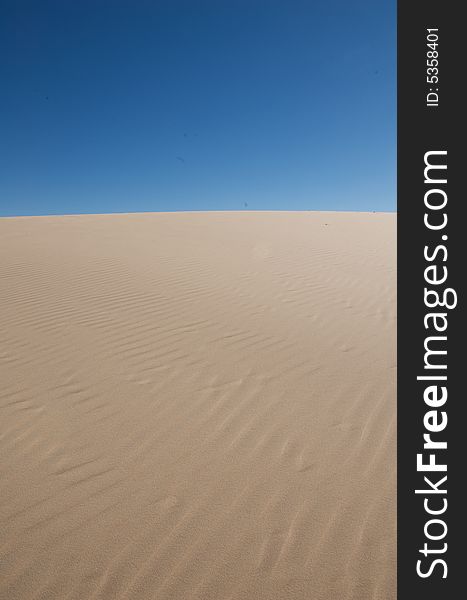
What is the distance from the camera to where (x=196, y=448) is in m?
2.91

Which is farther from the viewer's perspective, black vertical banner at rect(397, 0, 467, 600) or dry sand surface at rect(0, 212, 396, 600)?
black vertical banner at rect(397, 0, 467, 600)

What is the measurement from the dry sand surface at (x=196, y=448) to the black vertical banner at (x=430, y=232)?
0.60m

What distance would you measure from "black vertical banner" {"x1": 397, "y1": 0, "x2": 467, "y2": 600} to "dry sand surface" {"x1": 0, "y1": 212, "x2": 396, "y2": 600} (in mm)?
599

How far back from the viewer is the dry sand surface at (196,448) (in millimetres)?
2002

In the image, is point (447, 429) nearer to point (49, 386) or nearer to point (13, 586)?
point (13, 586)

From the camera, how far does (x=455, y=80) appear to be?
2490 mm

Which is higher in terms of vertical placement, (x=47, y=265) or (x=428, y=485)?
(x=47, y=265)

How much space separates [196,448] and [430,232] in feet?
→ 7.15

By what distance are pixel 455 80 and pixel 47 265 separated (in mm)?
9343

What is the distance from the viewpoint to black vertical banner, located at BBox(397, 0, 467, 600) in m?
2.30

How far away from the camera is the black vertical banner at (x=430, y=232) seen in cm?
230

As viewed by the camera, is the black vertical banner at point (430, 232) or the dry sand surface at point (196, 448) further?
the black vertical banner at point (430, 232)

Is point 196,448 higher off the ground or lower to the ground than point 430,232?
lower

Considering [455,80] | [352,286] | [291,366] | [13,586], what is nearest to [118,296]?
[291,366]
